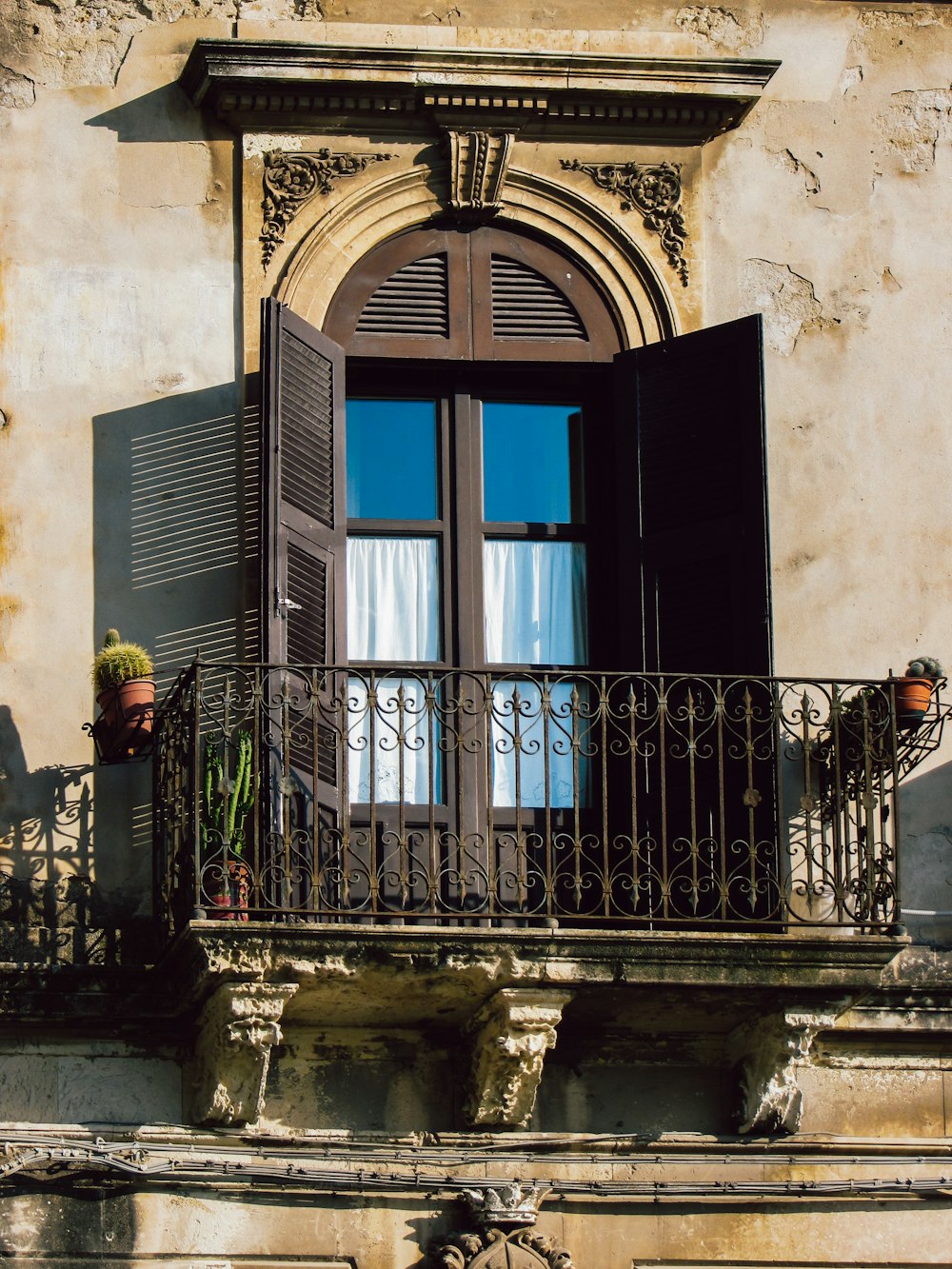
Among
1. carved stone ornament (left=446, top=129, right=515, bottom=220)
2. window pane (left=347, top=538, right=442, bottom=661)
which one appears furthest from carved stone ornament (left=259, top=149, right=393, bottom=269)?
window pane (left=347, top=538, right=442, bottom=661)

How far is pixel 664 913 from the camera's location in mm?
10664

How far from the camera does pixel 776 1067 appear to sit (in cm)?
1083

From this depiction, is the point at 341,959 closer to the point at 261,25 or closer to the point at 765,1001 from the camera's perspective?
the point at 765,1001

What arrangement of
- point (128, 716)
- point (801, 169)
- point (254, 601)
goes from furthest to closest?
point (801, 169), point (254, 601), point (128, 716)

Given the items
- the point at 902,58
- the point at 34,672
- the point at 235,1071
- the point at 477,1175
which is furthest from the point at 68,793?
the point at 902,58

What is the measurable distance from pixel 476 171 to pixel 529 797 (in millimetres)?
2672

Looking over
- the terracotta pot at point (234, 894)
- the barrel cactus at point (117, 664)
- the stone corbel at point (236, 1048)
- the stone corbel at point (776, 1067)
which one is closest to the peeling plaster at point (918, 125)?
the stone corbel at point (776, 1067)

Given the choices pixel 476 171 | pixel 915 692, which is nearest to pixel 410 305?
pixel 476 171

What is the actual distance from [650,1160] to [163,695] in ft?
8.62

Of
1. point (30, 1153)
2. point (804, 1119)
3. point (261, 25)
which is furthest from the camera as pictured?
point (261, 25)

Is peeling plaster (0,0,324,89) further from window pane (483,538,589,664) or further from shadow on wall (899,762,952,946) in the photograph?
shadow on wall (899,762,952,946)

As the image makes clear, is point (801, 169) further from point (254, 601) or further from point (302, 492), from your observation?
point (254, 601)

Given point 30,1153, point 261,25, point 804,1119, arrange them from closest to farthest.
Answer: point 30,1153 → point 804,1119 → point 261,25

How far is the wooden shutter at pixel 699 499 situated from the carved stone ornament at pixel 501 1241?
2.28 metres
